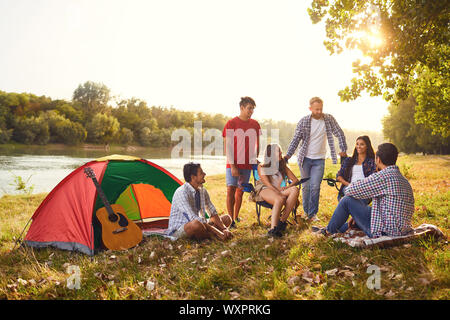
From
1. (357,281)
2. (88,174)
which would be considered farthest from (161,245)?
(357,281)

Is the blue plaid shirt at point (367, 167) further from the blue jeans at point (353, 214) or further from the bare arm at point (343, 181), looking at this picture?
the blue jeans at point (353, 214)

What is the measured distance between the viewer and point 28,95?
62406 millimetres

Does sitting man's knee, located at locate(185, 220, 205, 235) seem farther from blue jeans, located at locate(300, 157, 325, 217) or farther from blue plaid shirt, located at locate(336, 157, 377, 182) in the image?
blue plaid shirt, located at locate(336, 157, 377, 182)

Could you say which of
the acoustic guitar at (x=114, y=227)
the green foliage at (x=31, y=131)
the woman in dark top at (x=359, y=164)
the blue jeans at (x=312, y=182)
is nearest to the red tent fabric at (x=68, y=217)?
the acoustic guitar at (x=114, y=227)

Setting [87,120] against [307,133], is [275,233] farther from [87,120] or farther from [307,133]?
[87,120]

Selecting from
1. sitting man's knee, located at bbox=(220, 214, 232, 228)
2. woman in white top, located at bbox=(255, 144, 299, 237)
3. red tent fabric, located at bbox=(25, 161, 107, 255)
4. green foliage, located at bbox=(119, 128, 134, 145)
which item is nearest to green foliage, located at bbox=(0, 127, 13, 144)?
green foliage, located at bbox=(119, 128, 134, 145)

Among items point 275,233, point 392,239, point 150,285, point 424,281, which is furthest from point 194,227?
point 424,281

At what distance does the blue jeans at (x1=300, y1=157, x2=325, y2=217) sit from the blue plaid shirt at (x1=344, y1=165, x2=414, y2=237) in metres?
1.69

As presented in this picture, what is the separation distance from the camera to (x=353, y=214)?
3.87 metres

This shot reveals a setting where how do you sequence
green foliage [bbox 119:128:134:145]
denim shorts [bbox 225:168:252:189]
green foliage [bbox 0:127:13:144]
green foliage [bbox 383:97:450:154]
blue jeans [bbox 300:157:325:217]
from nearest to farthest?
blue jeans [bbox 300:157:325:217]
denim shorts [bbox 225:168:252:189]
green foliage [bbox 383:97:450:154]
green foliage [bbox 0:127:13:144]
green foliage [bbox 119:128:134:145]

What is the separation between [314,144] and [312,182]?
0.62 m

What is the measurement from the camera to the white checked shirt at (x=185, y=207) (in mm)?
4484

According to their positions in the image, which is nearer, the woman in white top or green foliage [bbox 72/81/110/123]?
the woman in white top

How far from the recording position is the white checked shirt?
4.48 metres
